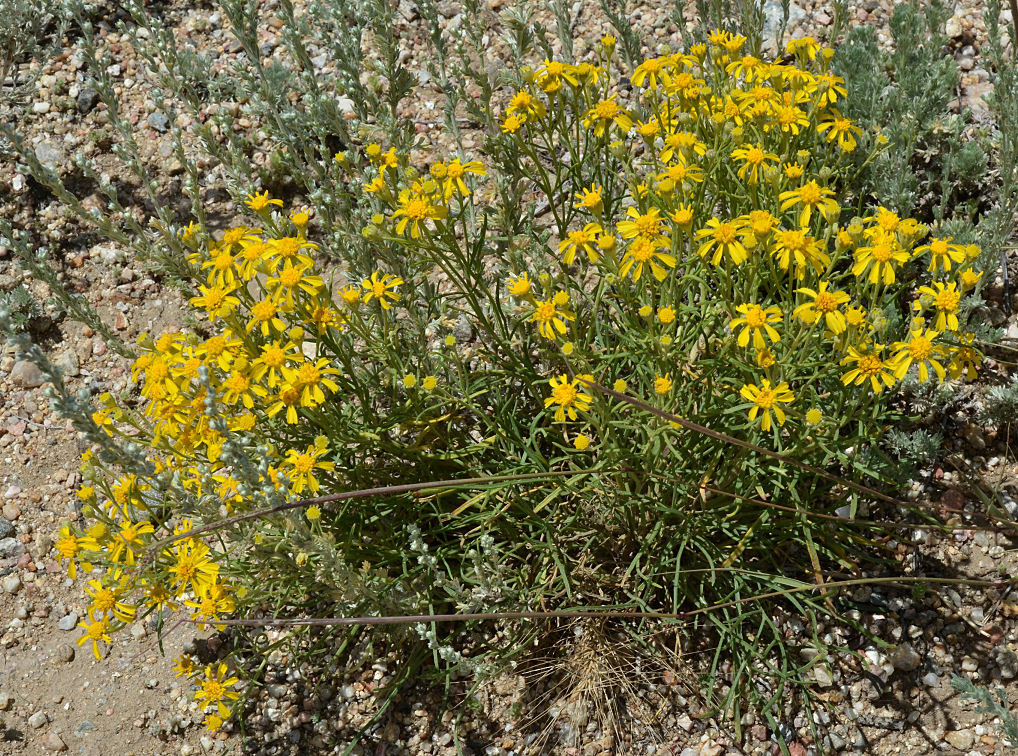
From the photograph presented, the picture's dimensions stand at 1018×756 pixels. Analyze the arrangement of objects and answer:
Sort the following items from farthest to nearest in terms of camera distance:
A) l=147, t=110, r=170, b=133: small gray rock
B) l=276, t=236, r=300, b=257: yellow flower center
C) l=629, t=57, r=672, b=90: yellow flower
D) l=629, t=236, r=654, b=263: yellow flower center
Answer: l=147, t=110, r=170, b=133: small gray rock → l=629, t=57, r=672, b=90: yellow flower → l=276, t=236, r=300, b=257: yellow flower center → l=629, t=236, r=654, b=263: yellow flower center

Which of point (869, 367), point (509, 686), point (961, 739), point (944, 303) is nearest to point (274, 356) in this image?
point (509, 686)

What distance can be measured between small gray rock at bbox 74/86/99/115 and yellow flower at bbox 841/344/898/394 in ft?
15.4

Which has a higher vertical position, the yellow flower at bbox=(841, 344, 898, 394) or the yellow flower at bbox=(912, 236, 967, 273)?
the yellow flower at bbox=(912, 236, 967, 273)

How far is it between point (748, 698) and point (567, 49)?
114 inches

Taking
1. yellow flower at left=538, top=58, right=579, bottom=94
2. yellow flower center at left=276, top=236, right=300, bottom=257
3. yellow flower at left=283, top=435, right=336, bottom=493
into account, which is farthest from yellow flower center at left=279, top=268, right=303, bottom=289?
yellow flower at left=538, top=58, right=579, bottom=94

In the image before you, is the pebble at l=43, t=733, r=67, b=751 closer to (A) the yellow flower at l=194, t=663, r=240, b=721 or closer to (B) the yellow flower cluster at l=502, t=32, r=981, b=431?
(A) the yellow flower at l=194, t=663, r=240, b=721

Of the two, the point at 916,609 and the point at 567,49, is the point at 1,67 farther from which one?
the point at 916,609

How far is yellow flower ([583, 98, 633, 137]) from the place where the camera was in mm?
3078

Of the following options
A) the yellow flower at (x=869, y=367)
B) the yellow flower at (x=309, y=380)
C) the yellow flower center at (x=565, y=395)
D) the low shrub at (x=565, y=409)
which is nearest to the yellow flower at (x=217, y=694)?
the low shrub at (x=565, y=409)

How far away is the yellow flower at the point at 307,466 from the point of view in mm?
2635

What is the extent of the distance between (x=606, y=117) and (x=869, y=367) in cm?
130

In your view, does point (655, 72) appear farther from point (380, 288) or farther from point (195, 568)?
point (195, 568)

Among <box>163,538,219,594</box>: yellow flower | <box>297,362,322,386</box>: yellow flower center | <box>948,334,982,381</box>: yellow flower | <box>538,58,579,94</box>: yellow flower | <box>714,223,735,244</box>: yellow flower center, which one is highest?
<box>538,58,579,94</box>: yellow flower

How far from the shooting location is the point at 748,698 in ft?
10.0
